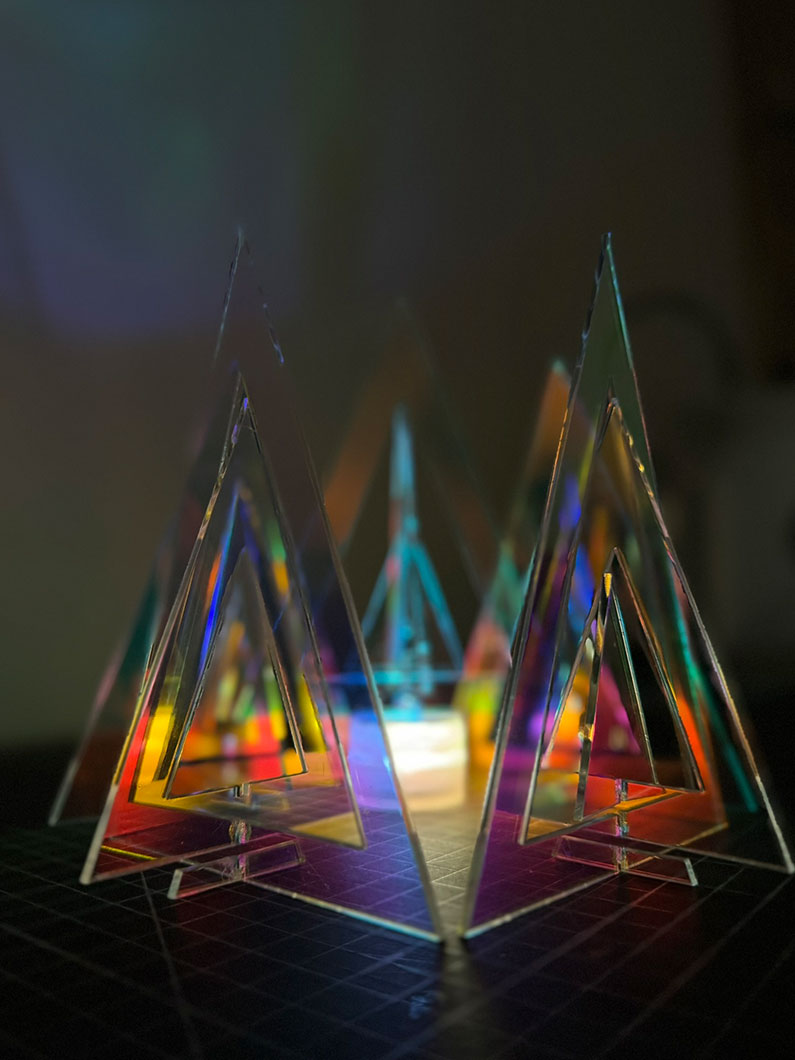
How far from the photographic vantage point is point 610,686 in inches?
41.6

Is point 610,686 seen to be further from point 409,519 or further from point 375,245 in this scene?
point 375,245

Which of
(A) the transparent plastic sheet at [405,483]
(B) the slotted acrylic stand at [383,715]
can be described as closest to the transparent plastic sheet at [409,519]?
(A) the transparent plastic sheet at [405,483]

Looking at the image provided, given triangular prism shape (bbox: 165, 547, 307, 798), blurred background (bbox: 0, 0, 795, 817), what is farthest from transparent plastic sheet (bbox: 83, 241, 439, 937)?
blurred background (bbox: 0, 0, 795, 817)

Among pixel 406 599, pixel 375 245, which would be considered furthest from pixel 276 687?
pixel 375 245

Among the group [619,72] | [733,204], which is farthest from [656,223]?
[619,72]

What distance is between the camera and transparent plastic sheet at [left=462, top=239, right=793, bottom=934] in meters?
0.96

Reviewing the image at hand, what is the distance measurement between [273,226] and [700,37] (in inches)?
29.3

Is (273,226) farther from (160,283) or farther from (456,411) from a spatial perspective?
(456,411)

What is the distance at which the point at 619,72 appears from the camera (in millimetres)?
1613

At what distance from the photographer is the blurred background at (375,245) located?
1428mm

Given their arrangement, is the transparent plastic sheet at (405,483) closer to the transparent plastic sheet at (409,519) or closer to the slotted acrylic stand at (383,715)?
the transparent plastic sheet at (409,519)

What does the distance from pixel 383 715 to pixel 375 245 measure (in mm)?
1012

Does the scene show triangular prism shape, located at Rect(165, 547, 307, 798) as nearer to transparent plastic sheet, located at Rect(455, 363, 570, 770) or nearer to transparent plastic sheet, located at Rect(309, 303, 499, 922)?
transparent plastic sheet, located at Rect(309, 303, 499, 922)

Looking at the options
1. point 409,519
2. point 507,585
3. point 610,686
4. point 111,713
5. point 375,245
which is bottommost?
point 610,686
